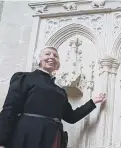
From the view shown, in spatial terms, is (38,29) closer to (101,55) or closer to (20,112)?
(101,55)

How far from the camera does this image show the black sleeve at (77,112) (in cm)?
164

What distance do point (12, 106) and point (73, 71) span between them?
0.53 metres

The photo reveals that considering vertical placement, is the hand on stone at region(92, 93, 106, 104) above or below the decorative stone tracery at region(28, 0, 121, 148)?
below

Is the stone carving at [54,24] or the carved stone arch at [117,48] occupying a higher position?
the stone carving at [54,24]

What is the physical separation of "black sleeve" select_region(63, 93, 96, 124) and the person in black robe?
0.26ft

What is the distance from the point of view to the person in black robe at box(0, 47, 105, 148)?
1.40 m

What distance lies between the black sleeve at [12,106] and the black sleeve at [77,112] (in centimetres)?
26

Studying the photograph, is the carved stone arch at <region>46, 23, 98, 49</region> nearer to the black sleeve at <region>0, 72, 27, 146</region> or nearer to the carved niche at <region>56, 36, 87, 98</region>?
the carved niche at <region>56, 36, 87, 98</region>

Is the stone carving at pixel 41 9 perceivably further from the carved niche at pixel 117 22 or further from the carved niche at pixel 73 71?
the carved niche at pixel 117 22

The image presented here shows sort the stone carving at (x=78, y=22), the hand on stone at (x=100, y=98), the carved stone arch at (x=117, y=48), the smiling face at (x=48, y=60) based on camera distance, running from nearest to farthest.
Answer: the smiling face at (x=48, y=60)
the hand on stone at (x=100, y=98)
the carved stone arch at (x=117, y=48)
the stone carving at (x=78, y=22)

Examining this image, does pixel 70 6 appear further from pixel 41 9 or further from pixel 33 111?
pixel 33 111

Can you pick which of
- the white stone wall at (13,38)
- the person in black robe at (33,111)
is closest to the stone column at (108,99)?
the person in black robe at (33,111)

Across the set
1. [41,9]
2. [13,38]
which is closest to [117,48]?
[41,9]

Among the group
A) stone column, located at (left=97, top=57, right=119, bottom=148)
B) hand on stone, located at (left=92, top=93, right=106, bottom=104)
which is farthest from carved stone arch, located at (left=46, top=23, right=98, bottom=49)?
hand on stone, located at (left=92, top=93, right=106, bottom=104)
